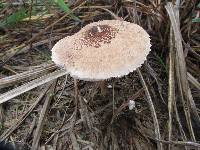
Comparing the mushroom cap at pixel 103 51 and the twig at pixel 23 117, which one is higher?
the mushroom cap at pixel 103 51

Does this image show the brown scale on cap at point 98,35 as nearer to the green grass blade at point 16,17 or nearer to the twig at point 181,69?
the twig at point 181,69

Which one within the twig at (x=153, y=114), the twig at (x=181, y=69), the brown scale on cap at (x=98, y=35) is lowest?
the twig at (x=153, y=114)

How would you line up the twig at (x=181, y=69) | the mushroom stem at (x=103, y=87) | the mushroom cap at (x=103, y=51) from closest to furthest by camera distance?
1. the mushroom cap at (x=103, y=51)
2. the twig at (x=181, y=69)
3. the mushroom stem at (x=103, y=87)

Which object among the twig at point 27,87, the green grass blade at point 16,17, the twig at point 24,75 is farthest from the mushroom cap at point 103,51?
the green grass blade at point 16,17

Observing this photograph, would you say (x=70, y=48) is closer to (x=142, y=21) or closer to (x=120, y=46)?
(x=120, y=46)

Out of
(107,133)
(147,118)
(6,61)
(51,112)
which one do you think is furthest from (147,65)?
(6,61)

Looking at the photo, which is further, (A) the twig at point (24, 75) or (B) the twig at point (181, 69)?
(A) the twig at point (24, 75)

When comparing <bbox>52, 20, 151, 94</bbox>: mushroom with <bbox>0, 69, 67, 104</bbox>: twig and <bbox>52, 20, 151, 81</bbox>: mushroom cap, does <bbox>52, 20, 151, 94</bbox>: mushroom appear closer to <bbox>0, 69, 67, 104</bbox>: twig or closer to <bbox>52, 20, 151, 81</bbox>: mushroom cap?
<bbox>52, 20, 151, 81</bbox>: mushroom cap

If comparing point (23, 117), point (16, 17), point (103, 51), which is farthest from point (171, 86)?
point (16, 17)

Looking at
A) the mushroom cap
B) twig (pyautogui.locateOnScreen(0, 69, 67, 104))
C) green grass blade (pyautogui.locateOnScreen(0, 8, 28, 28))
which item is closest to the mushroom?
the mushroom cap
